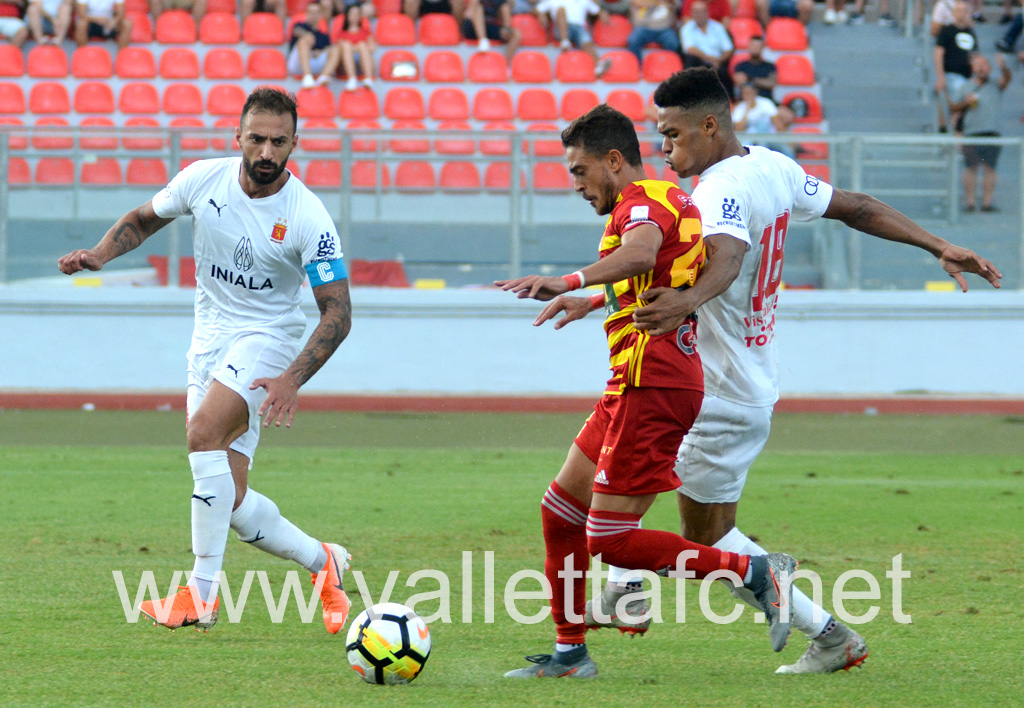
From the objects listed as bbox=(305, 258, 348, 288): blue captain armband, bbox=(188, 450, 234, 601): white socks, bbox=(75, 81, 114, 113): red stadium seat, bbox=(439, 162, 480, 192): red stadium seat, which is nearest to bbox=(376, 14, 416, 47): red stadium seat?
bbox=(75, 81, 114, 113): red stadium seat

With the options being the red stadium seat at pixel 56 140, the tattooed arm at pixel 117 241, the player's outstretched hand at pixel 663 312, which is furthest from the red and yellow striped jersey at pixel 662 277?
the red stadium seat at pixel 56 140

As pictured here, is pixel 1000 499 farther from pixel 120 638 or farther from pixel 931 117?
pixel 931 117

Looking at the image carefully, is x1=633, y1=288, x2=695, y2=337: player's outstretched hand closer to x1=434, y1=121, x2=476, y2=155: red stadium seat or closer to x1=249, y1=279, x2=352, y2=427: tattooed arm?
x1=249, y1=279, x2=352, y2=427: tattooed arm

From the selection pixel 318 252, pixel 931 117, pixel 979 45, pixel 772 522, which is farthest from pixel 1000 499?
pixel 979 45

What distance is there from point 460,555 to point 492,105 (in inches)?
443

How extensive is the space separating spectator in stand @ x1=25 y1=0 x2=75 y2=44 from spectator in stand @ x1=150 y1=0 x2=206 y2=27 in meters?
1.16

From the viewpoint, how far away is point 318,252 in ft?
16.8

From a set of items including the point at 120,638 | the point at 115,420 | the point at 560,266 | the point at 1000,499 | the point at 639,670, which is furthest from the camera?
the point at 560,266

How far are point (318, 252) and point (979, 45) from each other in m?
17.3

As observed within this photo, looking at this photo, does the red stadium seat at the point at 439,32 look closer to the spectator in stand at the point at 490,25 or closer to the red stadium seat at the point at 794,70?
the spectator in stand at the point at 490,25

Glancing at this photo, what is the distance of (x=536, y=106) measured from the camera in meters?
16.9

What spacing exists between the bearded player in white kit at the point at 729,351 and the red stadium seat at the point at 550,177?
28.7 ft

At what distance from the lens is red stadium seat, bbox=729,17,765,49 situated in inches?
727

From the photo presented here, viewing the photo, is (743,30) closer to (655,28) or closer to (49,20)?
(655,28)
